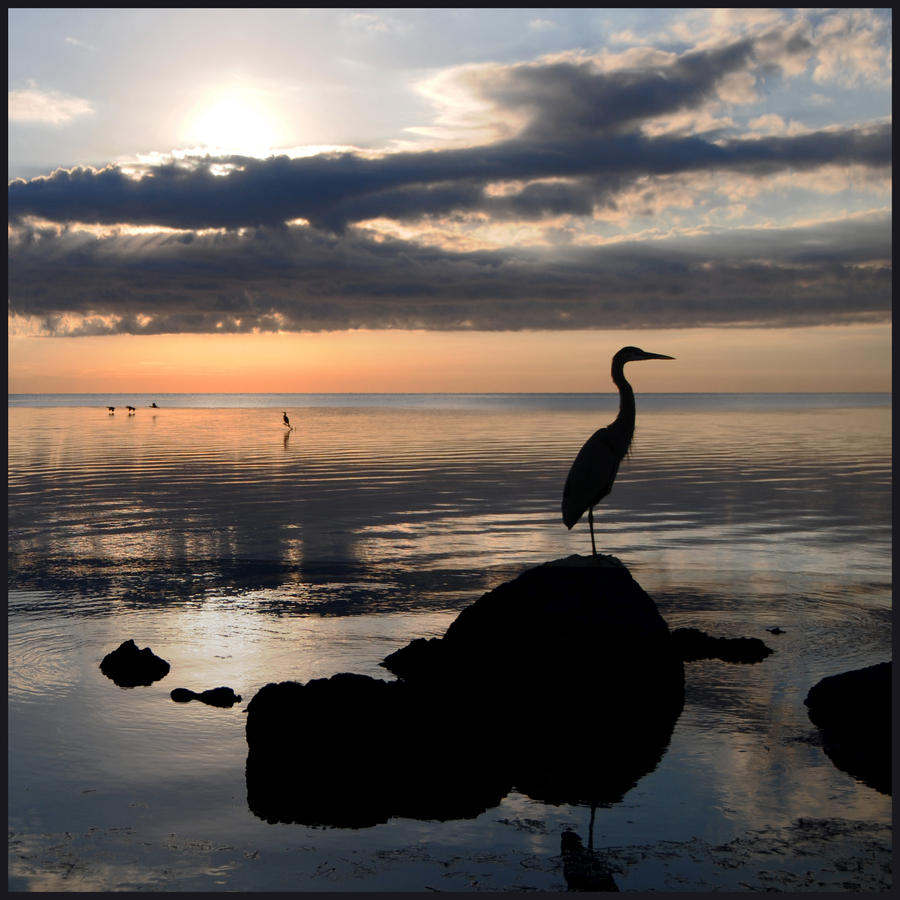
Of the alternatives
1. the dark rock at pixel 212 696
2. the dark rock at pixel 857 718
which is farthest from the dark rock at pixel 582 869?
the dark rock at pixel 212 696

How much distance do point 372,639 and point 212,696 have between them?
3424 mm

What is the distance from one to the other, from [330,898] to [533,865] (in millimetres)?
1751

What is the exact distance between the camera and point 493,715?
37.4 ft

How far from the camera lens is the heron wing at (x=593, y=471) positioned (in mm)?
14828

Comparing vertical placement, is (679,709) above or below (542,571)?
below

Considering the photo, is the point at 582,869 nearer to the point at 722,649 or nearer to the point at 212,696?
the point at 212,696

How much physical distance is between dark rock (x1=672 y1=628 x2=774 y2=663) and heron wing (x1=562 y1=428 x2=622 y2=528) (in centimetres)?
266

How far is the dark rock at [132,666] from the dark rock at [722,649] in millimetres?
7260

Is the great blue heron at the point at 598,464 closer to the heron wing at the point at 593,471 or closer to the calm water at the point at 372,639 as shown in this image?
the heron wing at the point at 593,471

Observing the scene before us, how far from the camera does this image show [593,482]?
14.9 meters

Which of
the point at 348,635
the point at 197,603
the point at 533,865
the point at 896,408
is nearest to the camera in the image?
the point at 533,865

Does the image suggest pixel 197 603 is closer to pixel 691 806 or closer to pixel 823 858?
pixel 691 806

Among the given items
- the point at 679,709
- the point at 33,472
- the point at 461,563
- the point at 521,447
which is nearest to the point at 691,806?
the point at 679,709

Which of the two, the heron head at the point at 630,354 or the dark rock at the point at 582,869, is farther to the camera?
the heron head at the point at 630,354
